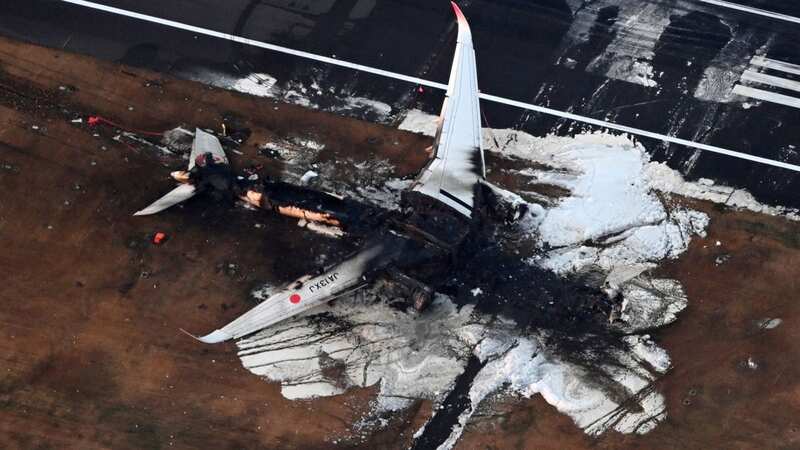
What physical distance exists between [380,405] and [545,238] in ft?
24.6

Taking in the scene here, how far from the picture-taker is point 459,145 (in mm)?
21656

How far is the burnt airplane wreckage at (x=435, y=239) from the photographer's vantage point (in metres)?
19.7

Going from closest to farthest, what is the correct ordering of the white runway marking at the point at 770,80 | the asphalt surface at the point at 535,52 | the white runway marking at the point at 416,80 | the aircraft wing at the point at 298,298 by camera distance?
the aircraft wing at the point at 298,298 < the white runway marking at the point at 416,80 < the asphalt surface at the point at 535,52 < the white runway marking at the point at 770,80

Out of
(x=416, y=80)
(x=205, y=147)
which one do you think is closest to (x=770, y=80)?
(x=416, y=80)

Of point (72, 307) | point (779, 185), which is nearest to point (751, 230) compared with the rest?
point (779, 185)

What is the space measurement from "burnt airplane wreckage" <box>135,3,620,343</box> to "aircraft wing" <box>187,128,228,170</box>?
40mm

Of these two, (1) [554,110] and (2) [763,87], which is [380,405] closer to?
(1) [554,110]

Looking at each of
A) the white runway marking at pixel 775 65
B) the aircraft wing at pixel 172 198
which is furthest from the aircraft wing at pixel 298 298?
the white runway marking at pixel 775 65

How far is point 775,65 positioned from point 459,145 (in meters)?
13.6

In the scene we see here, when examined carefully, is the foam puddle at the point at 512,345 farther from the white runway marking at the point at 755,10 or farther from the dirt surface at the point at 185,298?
the white runway marking at the point at 755,10

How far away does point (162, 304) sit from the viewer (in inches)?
805

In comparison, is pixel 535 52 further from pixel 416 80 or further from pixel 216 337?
pixel 216 337

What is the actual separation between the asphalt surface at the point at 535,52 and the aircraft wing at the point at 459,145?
6.37 feet

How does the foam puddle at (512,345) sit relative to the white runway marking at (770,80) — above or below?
below
